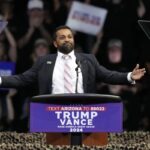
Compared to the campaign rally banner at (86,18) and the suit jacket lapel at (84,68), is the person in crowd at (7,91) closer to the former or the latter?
the campaign rally banner at (86,18)

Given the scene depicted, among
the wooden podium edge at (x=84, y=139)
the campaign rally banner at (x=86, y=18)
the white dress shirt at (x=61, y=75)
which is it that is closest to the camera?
the wooden podium edge at (x=84, y=139)

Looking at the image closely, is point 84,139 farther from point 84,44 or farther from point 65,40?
point 84,44

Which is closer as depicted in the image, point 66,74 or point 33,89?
point 66,74

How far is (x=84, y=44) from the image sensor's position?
978 cm

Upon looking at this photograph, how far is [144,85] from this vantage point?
959 centimetres

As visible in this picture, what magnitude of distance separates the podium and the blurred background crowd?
450 centimetres

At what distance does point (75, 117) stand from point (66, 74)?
0.64m

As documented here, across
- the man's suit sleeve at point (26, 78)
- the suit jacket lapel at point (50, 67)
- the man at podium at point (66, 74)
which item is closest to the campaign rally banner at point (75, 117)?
the man at podium at point (66, 74)

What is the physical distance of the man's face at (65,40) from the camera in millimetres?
5309

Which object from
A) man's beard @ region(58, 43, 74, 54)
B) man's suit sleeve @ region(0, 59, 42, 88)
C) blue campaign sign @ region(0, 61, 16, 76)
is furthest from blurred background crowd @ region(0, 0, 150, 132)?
man's beard @ region(58, 43, 74, 54)

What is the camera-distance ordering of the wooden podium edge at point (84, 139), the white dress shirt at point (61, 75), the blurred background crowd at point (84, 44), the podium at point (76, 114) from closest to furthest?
the podium at point (76, 114) → the wooden podium edge at point (84, 139) → the white dress shirt at point (61, 75) → the blurred background crowd at point (84, 44)

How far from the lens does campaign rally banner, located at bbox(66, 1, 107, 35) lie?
31.3 ft

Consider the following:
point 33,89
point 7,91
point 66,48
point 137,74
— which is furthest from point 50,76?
point 7,91

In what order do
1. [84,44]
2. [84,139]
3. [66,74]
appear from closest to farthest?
1. [84,139]
2. [66,74]
3. [84,44]
